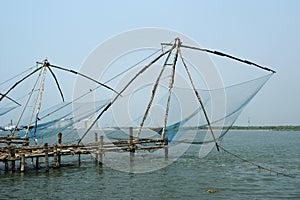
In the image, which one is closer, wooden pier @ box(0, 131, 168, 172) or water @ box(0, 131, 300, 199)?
water @ box(0, 131, 300, 199)

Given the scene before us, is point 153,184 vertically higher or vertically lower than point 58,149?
lower

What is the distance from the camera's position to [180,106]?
13.9 meters

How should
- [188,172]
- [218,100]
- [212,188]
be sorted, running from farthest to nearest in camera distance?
[188,172], [218,100], [212,188]

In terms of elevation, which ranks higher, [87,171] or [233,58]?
[233,58]

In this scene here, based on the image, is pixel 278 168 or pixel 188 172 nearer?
pixel 188 172

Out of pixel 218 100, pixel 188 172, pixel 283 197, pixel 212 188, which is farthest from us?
pixel 188 172

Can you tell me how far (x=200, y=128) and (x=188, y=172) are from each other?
7.71 feet

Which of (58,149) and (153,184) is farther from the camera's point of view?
(58,149)

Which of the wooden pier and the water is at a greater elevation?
the wooden pier

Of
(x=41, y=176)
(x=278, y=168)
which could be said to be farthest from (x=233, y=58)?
(x=41, y=176)

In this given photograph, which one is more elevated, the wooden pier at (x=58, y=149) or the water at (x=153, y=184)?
the wooden pier at (x=58, y=149)

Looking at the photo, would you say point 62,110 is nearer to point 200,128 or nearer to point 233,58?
point 200,128

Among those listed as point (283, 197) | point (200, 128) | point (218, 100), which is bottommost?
point (283, 197)

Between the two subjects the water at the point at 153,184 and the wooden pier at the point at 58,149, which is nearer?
the water at the point at 153,184
